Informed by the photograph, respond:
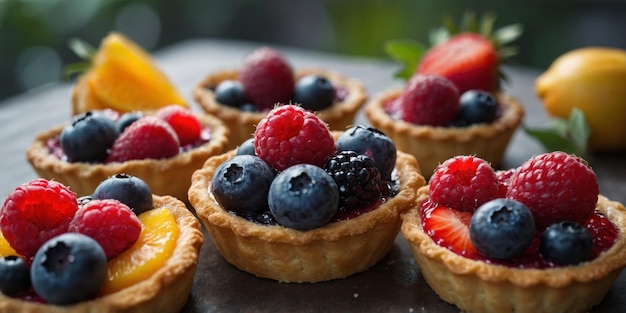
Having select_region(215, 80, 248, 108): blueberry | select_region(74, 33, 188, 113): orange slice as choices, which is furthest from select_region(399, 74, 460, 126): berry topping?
select_region(74, 33, 188, 113): orange slice

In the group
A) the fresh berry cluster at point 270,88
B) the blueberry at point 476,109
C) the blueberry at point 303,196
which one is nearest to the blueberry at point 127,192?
the blueberry at point 303,196

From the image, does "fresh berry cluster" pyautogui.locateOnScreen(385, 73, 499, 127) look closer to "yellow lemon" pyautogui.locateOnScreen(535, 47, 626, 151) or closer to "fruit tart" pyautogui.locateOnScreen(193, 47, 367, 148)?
"fruit tart" pyautogui.locateOnScreen(193, 47, 367, 148)

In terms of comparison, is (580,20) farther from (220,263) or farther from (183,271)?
(183,271)

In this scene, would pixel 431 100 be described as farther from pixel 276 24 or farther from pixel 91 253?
pixel 276 24

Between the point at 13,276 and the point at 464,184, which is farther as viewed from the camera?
the point at 464,184

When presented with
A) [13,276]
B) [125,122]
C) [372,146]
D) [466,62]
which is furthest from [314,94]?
[13,276]

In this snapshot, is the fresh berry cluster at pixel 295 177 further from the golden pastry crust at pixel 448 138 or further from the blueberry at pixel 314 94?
the blueberry at pixel 314 94
